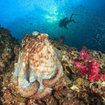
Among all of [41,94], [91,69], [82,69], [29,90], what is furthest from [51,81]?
[91,69]

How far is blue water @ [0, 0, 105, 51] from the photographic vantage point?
17.9 meters

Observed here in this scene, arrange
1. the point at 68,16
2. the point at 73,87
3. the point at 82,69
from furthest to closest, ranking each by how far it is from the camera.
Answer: the point at 68,16 < the point at 82,69 < the point at 73,87

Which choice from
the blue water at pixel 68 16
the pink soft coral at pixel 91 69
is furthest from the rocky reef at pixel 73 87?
the blue water at pixel 68 16

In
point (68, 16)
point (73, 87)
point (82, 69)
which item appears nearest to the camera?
point (73, 87)

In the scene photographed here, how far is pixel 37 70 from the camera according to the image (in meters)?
2.69


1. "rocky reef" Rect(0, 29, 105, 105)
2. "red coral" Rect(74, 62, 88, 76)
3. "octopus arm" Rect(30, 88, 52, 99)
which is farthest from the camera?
"red coral" Rect(74, 62, 88, 76)

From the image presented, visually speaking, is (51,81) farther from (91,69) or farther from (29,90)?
(91,69)

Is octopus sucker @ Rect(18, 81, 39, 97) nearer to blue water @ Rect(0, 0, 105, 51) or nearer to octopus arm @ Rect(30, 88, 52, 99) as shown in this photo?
octopus arm @ Rect(30, 88, 52, 99)

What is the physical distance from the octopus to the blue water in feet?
47.1

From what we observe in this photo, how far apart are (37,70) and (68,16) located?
27.6 m

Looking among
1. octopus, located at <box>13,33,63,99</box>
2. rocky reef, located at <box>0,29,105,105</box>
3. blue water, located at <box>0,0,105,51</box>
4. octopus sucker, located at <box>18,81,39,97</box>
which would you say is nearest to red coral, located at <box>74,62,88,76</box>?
rocky reef, located at <box>0,29,105,105</box>

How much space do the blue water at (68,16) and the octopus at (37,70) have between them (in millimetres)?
14347

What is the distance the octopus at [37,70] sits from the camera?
8.46ft

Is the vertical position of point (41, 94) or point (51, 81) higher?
point (51, 81)
